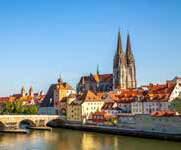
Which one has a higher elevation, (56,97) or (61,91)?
(61,91)

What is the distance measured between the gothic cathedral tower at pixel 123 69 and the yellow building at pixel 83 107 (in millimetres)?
17118

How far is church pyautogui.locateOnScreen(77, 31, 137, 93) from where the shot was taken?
72.8 m

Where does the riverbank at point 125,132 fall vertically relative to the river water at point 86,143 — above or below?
above

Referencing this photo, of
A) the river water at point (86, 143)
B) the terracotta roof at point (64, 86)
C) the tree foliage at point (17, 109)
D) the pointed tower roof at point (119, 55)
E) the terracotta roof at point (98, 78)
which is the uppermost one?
the pointed tower roof at point (119, 55)

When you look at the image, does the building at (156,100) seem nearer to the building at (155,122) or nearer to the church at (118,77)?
the building at (155,122)

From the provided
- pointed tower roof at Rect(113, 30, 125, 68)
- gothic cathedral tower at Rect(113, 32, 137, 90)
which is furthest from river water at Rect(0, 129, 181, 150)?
pointed tower roof at Rect(113, 30, 125, 68)

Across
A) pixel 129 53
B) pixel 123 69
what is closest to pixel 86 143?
pixel 123 69

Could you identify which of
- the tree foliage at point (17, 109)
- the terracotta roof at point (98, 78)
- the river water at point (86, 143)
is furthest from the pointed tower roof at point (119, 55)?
the river water at point (86, 143)

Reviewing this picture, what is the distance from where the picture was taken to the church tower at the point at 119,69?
72.1m

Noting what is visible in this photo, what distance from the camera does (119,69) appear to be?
72.9 metres

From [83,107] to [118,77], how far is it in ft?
69.9

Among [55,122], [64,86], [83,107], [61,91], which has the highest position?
[64,86]

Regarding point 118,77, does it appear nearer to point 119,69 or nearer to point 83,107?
point 119,69

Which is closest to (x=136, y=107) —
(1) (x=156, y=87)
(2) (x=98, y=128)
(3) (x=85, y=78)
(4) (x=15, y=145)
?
(1) (x=156, y=87)
